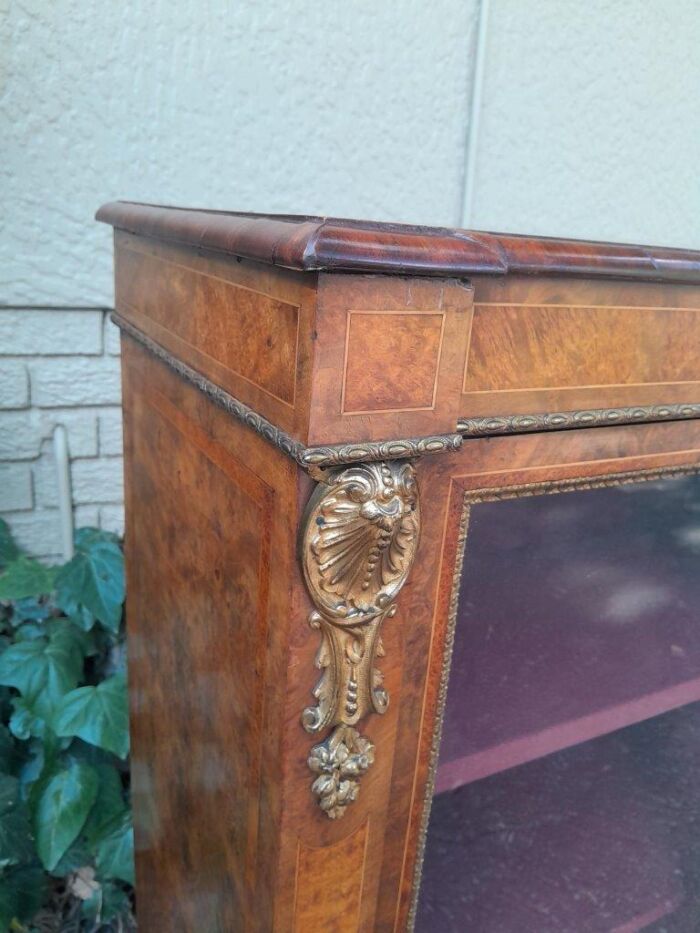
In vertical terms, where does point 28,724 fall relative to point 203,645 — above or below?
below

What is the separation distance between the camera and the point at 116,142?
113 centimetres

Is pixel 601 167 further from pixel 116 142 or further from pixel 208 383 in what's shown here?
pixel 208 383

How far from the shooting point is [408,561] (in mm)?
425

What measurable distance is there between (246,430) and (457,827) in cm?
40

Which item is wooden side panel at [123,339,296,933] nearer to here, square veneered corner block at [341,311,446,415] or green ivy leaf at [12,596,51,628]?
square veneered corner block at [341,311,446,415]

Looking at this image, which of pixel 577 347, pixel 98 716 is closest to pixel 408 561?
pixel 577 347

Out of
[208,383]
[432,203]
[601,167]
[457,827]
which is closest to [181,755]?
[457,827]

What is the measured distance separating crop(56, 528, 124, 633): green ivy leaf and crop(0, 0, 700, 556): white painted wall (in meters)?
0.14

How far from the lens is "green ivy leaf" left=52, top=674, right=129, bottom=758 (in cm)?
105

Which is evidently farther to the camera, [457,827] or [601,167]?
[601,167]

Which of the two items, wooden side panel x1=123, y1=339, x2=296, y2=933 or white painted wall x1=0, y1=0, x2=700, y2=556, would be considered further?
white painted wall x1=0, y1=0, x2=700, y2=556

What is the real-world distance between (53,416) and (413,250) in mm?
1004

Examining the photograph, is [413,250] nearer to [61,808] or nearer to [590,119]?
[61,808]

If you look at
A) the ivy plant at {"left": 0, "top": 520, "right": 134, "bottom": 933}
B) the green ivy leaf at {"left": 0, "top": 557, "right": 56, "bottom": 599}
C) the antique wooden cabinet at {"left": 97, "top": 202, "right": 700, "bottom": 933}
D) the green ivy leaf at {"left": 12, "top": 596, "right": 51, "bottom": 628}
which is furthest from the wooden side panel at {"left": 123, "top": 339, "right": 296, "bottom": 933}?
the green ivy leaf at {"left": 12, "top": 596, "right": 51, "bottom": 628}
